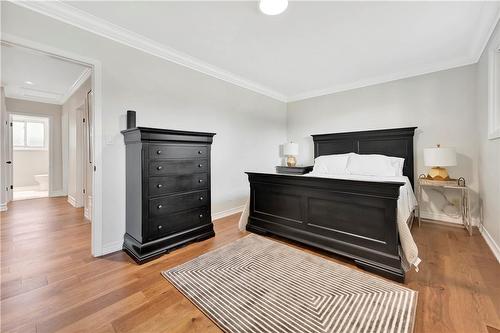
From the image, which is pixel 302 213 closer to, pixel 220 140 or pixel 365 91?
pixel 220 140

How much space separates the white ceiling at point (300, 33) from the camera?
6.81ft

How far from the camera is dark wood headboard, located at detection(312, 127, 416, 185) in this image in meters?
3.52

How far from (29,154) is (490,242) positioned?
10.5 metres

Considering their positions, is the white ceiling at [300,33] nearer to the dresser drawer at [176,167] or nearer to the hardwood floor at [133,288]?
the dresser drawer at [176,167]

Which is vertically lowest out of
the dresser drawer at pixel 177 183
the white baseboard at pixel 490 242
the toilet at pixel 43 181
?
the white baseboard at pixel 490 242

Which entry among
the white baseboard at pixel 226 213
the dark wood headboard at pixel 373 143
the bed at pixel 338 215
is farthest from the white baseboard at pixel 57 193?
the dark wood headboard at pixel 373 143

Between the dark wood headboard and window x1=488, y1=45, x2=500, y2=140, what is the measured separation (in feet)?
3.38

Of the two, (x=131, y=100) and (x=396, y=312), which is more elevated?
(x=131, y=100)

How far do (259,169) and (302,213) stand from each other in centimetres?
211

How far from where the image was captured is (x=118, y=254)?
2.33 meters

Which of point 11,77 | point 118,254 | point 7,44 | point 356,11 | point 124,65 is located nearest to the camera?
point 7,44

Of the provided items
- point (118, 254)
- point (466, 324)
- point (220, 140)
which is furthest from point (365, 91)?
point (118, 254)

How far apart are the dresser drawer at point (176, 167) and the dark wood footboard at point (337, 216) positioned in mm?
728

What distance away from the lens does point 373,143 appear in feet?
12.8
